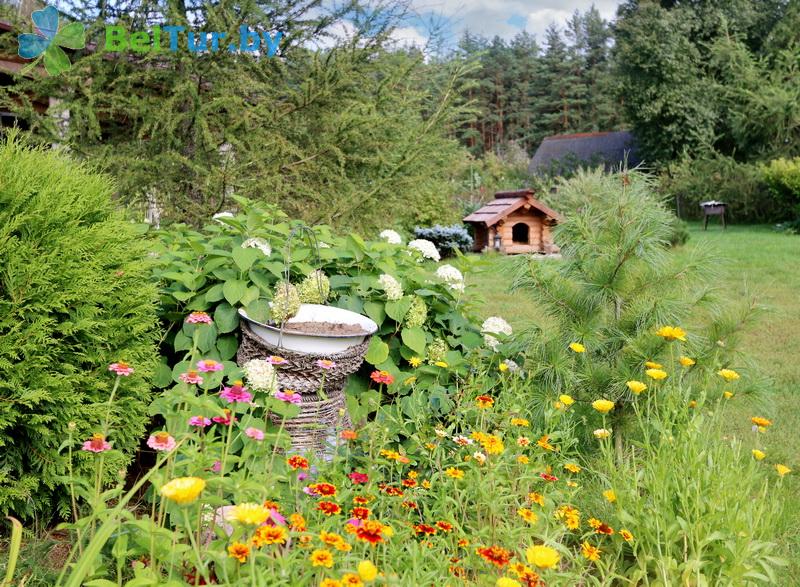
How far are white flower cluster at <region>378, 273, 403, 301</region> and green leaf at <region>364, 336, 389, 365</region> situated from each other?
0.20 m

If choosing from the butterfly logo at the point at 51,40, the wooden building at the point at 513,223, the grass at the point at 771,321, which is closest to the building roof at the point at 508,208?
the wooden building at the point at 513,223

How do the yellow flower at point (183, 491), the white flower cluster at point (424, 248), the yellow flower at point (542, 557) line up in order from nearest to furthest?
1. the yellow flower at point (183, 491)
2. the yellow flower at point (542, 557)
3. the white flower cluster at point (424, 248)

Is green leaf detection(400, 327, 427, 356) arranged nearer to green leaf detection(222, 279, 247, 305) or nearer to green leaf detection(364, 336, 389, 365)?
green leaf detection(364, 336, 389, 365)

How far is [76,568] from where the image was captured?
3.70ft

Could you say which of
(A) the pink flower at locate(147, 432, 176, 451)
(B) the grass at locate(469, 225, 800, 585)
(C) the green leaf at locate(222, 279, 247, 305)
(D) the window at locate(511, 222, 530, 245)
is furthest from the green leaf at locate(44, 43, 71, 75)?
(D) the window at locate(511, 222, 530, 245)

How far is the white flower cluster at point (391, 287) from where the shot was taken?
2842 millimetres

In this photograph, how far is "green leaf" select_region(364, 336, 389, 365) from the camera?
2758 mm

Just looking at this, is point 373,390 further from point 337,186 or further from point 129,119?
point 129,119

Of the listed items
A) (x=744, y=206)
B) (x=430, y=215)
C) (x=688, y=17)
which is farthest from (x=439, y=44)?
(x=688, y=17)

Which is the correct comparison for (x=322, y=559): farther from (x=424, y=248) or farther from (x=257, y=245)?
(x=424, y=248)

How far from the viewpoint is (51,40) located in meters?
3.70

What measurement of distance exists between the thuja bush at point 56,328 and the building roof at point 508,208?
966cm

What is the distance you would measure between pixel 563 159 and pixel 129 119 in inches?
943

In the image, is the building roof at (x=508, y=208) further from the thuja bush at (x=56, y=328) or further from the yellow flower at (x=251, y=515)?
the yellow flower at (x=251, y=515)
